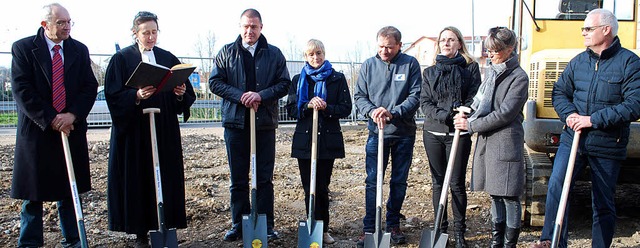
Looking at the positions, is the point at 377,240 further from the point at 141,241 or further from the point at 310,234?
the point at 141,241

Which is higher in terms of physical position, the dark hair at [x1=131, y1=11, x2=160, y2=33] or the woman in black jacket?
the dark hair at [x1=131, y1=11, x2=160, y2=33]

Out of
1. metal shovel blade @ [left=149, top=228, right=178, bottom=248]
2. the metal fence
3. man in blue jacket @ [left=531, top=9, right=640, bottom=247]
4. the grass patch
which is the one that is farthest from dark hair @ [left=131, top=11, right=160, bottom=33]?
the grass patch

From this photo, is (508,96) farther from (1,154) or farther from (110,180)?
(1,154)

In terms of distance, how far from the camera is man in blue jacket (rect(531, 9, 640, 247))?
13.6 ft

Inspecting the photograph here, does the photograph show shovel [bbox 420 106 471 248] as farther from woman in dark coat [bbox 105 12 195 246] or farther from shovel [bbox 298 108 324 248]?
woman in dark coat [bbox 105 12 195 246]

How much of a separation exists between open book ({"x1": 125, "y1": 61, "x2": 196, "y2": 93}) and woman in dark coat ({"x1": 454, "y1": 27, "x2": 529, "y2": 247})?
211 centimetres

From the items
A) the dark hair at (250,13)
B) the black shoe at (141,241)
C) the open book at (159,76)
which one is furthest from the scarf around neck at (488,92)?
the black shoe at (141,241)

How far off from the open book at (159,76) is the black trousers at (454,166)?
204cm

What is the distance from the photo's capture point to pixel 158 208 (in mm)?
4551

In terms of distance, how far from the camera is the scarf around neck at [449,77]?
481 cm

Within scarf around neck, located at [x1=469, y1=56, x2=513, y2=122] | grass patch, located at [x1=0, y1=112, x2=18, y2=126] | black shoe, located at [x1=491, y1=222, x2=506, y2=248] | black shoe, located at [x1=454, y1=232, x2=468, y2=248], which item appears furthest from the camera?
grass patch, located at [x1=0, y1=112, x2=18, y2=126]

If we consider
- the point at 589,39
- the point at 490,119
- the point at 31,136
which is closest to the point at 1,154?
the point at 31,136

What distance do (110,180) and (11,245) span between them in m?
1.11

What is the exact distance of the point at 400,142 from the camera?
5074mm
